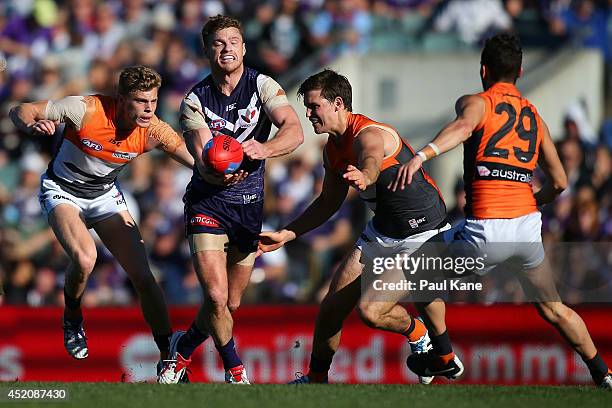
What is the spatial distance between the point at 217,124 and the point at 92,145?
3.54 ft

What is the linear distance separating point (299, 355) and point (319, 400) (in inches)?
174

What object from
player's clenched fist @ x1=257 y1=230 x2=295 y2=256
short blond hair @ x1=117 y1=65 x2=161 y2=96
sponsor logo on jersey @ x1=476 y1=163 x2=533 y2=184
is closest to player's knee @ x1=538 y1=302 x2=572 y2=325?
sponsor logo on jersey @ x1=476 y1=163 x2=533 y2=184

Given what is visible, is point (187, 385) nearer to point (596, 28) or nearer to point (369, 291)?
point (369, 291)

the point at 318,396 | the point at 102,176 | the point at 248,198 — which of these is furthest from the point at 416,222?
the point at 102,176

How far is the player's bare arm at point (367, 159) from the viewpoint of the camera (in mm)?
8188

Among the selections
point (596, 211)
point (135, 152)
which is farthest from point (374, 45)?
point (135, 152)

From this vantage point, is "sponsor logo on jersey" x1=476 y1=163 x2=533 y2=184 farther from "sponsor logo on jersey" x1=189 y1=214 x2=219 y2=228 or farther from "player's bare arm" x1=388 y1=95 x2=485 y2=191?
"sponsor logo on jersey" x1=189 y1=214 x2=219 y2=228

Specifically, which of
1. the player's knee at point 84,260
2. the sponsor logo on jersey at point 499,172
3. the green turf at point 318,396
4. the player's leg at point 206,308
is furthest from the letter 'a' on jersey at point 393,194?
the player's knee at point 84,260

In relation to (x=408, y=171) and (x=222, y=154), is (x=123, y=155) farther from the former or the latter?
(x=408, y=171)

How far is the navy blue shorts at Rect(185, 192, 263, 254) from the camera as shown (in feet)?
30.7

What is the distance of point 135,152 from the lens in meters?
9.70

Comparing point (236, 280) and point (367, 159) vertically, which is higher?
point (367, 159)

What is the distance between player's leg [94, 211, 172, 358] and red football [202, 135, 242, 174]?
1.33 meters

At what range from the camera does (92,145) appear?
956cm
